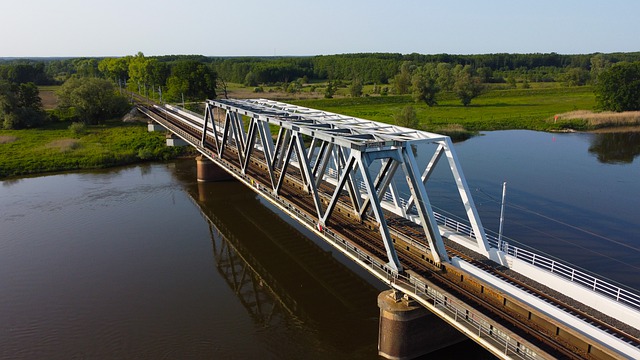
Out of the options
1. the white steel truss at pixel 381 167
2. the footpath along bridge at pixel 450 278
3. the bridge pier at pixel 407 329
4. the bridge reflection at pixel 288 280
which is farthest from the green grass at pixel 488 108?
the bridge pier at pixel 407 329

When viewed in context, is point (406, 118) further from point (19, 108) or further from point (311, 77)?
point (311, 77)

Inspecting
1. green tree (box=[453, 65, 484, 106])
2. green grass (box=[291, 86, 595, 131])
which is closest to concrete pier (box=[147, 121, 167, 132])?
green grass (box=[291, 86, 595, 131])

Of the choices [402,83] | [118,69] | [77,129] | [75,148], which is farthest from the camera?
[118,69]

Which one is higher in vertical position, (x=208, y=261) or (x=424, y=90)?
(x=424, y=90)

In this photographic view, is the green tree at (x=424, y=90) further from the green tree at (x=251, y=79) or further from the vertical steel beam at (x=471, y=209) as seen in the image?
the vertical steel beam at (x=471, y=209)

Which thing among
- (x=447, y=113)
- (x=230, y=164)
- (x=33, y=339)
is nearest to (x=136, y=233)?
(x=230, y=164)

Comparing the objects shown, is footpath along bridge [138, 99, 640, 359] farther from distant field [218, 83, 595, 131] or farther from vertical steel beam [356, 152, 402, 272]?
distant field [218, 83, 595, 131]

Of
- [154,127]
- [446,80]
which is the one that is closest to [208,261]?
[154,127]
